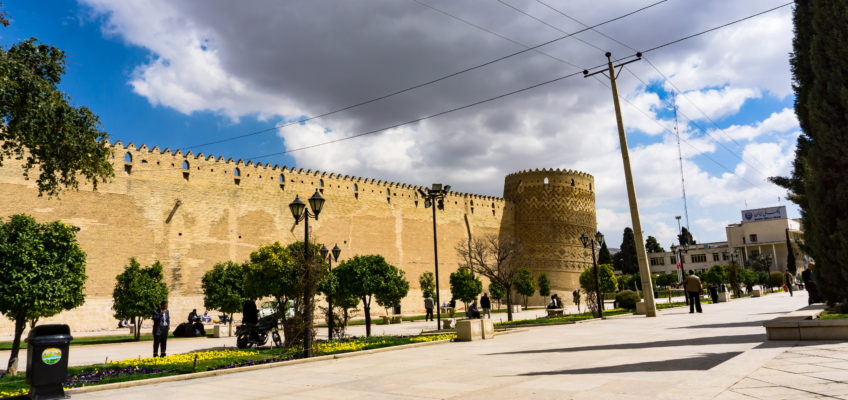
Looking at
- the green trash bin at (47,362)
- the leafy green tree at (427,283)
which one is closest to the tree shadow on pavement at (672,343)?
the green trash bin at (47,362)

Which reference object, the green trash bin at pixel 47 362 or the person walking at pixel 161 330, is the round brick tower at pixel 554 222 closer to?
the person walking at pixel 161 330

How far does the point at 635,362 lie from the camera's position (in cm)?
617

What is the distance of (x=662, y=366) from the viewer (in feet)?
18.5

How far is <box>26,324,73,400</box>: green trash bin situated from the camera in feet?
18.5

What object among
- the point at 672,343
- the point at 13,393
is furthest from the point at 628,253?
the point at 13,393

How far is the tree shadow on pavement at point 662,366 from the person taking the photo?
5.46 meters

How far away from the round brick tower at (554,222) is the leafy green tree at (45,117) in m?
37.0

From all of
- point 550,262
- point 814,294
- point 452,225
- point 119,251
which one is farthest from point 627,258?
point 119,251

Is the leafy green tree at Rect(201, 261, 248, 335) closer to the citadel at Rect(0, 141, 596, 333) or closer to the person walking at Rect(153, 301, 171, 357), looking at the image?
the citadel at Rect(0, 141, 596, 333)

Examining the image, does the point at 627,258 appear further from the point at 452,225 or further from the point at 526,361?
the point at 526,361

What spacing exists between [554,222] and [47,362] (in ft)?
137

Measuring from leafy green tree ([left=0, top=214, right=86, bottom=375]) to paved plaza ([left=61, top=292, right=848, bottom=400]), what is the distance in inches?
156

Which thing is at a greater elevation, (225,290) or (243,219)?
(243,219)

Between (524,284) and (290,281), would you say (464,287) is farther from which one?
(290,281)
